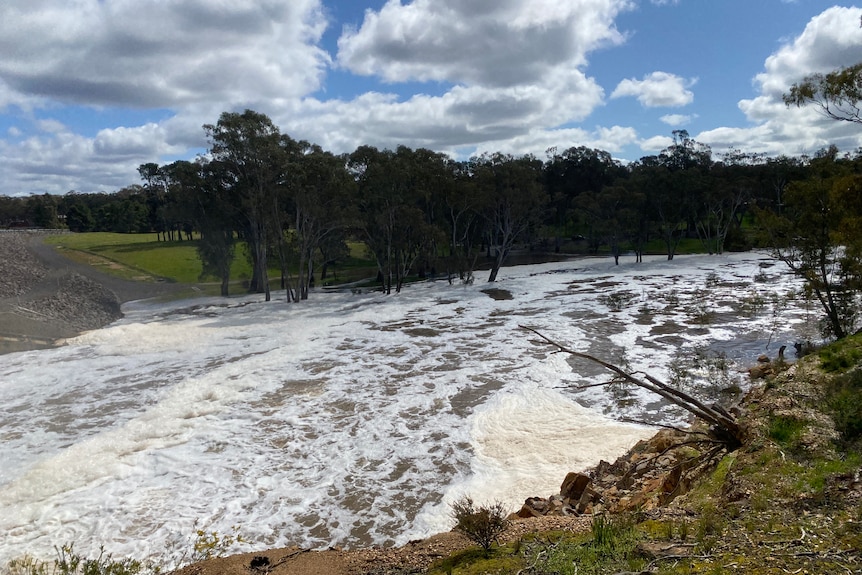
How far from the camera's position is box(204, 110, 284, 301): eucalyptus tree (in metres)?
33.3

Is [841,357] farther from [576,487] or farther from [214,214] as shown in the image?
[214,214]

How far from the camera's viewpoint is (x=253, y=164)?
34719mm

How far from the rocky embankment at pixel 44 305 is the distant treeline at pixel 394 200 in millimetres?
8908

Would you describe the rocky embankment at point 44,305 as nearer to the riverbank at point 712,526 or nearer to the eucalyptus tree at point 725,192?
the riverbank at point 712,526

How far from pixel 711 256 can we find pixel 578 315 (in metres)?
36.2

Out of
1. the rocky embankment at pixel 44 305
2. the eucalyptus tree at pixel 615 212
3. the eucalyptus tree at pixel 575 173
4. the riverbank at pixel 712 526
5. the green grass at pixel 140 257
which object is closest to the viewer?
the riverbank at pixel 712 526

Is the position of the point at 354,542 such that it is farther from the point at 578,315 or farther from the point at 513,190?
the point at 513,190

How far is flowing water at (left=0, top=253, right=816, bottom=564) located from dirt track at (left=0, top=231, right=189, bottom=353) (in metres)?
2.15

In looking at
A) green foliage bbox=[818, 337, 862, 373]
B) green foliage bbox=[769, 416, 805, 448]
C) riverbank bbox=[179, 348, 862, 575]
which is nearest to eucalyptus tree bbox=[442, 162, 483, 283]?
green foliage bbox=[818, 337, 862, 373]

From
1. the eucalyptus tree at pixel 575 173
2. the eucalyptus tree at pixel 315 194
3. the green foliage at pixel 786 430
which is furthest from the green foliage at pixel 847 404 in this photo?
the eucalyptus tree at pixel 575 173

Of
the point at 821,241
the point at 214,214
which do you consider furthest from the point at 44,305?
the point at 821,241

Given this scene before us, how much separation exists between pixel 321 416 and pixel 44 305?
24.5 m

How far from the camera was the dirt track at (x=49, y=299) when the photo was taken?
2552 centimetres

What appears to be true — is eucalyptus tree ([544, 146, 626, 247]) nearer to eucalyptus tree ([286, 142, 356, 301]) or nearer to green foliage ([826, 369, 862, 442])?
eucalyptus tree ([286, 142, 356, 301])
